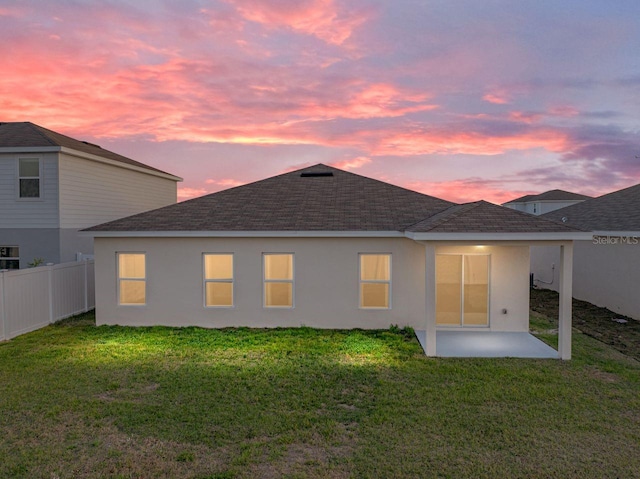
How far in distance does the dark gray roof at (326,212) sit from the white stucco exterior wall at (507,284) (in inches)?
53.6

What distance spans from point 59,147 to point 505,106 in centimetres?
1724

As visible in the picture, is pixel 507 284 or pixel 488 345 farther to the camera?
pixel 507 284

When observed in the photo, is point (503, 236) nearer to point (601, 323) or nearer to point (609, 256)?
point (601, 323)

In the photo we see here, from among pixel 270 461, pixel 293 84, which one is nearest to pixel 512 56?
pixel 293 84

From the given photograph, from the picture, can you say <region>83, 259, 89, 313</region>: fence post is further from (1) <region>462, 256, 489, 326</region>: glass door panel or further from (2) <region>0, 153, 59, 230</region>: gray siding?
(1) <region>462, 256, 489, 326</region>: glass door panel

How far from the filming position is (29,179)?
13.8m

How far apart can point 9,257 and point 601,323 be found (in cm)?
2007

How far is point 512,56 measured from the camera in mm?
14945

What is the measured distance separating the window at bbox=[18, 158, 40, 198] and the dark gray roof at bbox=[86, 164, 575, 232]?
14.5ft

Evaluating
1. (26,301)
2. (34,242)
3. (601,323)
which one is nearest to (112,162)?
(34,242)

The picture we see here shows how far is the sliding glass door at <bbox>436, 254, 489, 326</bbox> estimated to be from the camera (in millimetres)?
10680

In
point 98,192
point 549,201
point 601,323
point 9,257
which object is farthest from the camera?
point 549,201

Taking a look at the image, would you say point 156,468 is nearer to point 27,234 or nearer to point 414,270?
point 414,270

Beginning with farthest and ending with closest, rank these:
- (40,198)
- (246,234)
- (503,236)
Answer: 1. (40,198)
2. (246,234)
3. (503,236)
